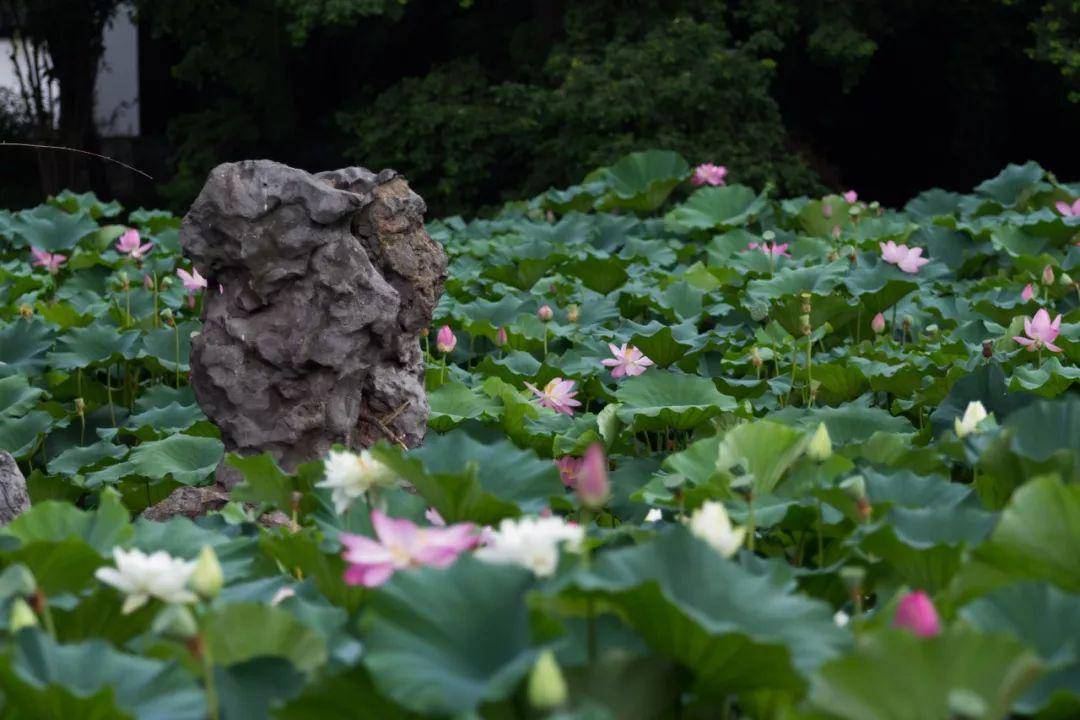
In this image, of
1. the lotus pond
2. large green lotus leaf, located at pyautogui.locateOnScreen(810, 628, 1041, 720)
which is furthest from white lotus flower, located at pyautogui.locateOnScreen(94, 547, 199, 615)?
large green lotus leaf, located at pyautogui.locateOnScreen(810, 628, 1041, 720)

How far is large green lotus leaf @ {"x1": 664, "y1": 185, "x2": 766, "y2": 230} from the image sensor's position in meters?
5.22

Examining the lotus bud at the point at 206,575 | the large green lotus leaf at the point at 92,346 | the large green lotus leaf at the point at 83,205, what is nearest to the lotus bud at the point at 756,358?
the large green lotus leaf at the point at 92,346

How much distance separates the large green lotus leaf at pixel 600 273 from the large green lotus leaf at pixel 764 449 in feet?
7.94

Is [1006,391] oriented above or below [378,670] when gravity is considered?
below

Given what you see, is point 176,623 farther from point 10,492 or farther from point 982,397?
point 982,397

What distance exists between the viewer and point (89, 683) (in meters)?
1.10

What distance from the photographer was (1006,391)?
240cm

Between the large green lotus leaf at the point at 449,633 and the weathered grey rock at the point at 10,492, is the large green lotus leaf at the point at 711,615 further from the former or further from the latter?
the weathered grey rock at the point at 10,492

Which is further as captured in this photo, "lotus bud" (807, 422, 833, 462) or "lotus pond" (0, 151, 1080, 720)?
"lotus bud" (807, 422, 833, 462)

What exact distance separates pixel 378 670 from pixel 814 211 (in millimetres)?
4513

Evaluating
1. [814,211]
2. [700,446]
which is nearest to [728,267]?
[814,211]

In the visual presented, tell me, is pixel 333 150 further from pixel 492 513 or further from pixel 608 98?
pixel 492 513

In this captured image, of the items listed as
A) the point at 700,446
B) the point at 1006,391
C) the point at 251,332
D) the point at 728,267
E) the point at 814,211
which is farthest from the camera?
the point at 814,211

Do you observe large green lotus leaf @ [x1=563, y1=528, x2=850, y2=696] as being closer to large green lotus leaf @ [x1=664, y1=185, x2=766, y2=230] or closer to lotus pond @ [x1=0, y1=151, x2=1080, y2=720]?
lotus pond @ [x1=0, y1=151, x2=1080, y2=720]
